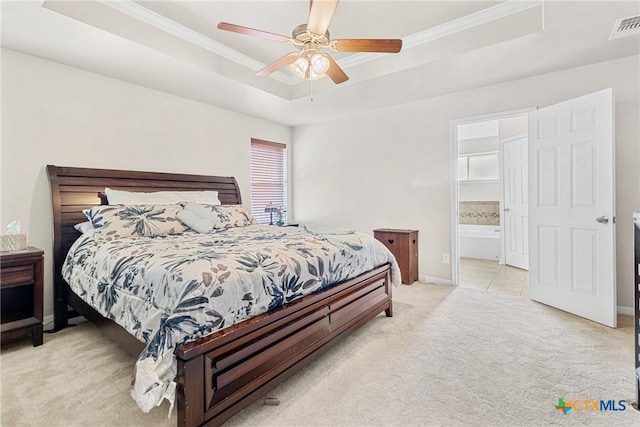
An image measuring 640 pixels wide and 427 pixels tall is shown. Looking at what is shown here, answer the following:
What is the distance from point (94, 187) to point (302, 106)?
2736 mm

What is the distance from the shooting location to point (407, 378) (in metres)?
1.94

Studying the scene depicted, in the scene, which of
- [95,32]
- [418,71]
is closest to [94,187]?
[95,32]

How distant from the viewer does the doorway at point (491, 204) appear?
13.2ft

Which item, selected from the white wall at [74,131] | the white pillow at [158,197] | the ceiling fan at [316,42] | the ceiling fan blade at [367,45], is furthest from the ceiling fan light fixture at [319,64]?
the white wall at [74,131]

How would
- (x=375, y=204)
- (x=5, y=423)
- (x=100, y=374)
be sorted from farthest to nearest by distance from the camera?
(x=375, y=204) → (x=100, y=374) → (x=5, y=423)

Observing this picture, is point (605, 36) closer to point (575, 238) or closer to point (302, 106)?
point (575, 238)

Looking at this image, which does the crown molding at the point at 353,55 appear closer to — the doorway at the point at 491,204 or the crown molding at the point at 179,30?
the crown molding at the point at 179,30

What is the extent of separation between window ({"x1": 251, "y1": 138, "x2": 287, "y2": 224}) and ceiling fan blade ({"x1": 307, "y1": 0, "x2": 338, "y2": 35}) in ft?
10.1

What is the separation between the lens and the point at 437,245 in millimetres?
4148

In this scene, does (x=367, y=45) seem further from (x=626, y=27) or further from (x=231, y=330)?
(x=626, y=27)

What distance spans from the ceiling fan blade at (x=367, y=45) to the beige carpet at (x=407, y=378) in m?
2.21

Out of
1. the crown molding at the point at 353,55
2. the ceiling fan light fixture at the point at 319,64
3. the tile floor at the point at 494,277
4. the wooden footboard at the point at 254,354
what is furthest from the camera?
the tile floor at the point at 494,277

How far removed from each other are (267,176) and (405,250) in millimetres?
2629

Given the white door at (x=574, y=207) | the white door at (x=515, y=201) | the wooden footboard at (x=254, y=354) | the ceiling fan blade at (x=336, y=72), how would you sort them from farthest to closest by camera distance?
the white door at (x=515, y=201), the white door at (x=574, y=207), the ceiling fan blade at (x=336, y=72), the wooden footboard at (x=254, y=354)
